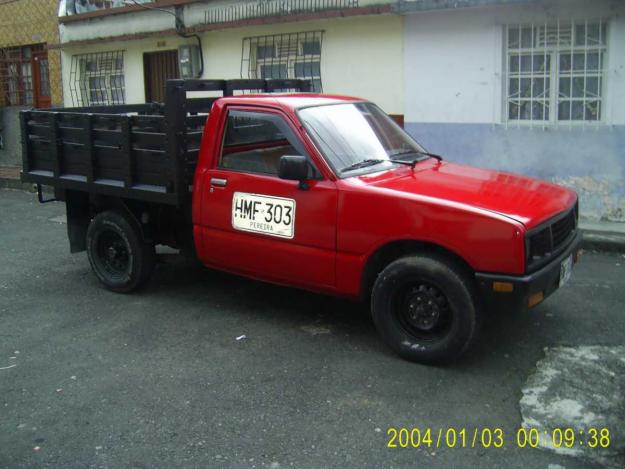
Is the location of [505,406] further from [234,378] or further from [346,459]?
[234,378]

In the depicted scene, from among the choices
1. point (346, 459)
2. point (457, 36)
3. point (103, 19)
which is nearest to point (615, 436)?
point (346, 459)

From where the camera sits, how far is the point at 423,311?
442cm

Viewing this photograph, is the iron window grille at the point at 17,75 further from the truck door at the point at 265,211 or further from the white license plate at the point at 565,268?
the white license plate at the point at 565,268

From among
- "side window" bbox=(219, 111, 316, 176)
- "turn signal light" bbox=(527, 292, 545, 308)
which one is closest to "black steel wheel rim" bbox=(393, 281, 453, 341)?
"turn signal light" bbox=(527, 292, 545, 308)

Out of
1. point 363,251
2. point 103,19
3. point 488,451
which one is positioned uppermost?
point 103,19

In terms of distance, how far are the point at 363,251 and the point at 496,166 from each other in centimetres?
489

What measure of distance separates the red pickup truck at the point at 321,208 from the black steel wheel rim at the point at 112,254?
0.01 m

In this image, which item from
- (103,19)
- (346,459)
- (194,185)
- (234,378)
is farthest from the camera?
(103,19)

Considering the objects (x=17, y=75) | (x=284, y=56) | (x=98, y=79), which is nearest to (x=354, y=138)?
(x=284, y=56)

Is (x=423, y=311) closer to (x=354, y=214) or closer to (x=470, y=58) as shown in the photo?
(x=354, y=214)

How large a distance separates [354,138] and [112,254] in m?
2.68

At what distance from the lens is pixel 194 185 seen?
536 centimetres

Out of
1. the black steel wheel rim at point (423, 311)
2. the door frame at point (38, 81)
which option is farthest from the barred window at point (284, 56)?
the black steel wheel rim at point (423, 311)

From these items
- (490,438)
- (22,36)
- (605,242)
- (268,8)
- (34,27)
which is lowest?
(490,438)
